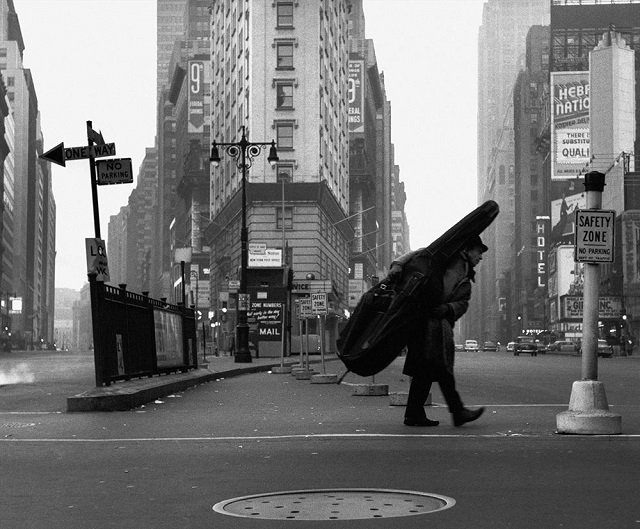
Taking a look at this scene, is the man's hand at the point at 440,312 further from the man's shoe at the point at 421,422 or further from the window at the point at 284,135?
the window at the point at 284,135

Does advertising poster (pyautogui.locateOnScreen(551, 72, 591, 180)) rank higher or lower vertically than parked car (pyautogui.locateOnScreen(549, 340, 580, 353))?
higher

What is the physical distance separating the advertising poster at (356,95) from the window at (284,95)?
57096 millimetres

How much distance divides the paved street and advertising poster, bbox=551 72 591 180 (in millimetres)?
127004

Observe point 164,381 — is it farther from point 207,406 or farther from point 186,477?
point 186,477

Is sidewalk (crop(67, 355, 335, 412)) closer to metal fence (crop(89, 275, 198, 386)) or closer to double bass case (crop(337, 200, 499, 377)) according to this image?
metal fence (crop(89, 275, 198, 386))

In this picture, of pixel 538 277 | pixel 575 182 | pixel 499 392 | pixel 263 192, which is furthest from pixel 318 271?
pixel 538 277

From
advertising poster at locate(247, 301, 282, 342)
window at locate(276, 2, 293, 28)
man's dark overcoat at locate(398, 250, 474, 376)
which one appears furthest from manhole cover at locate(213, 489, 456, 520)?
window at locate(276, 2, 293, 28)

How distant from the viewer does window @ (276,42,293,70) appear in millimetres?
78412

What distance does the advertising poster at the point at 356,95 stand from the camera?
135 meters

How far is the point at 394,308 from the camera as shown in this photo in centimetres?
1134

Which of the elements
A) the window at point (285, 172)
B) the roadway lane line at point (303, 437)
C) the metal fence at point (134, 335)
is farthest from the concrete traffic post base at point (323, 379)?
the window at point (285, 172)

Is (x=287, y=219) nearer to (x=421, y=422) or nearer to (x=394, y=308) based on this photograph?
(x=421, y=422)

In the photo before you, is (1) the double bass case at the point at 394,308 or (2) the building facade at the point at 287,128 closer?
(1) the double bass case at the point at 394,308

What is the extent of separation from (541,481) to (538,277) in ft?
569
